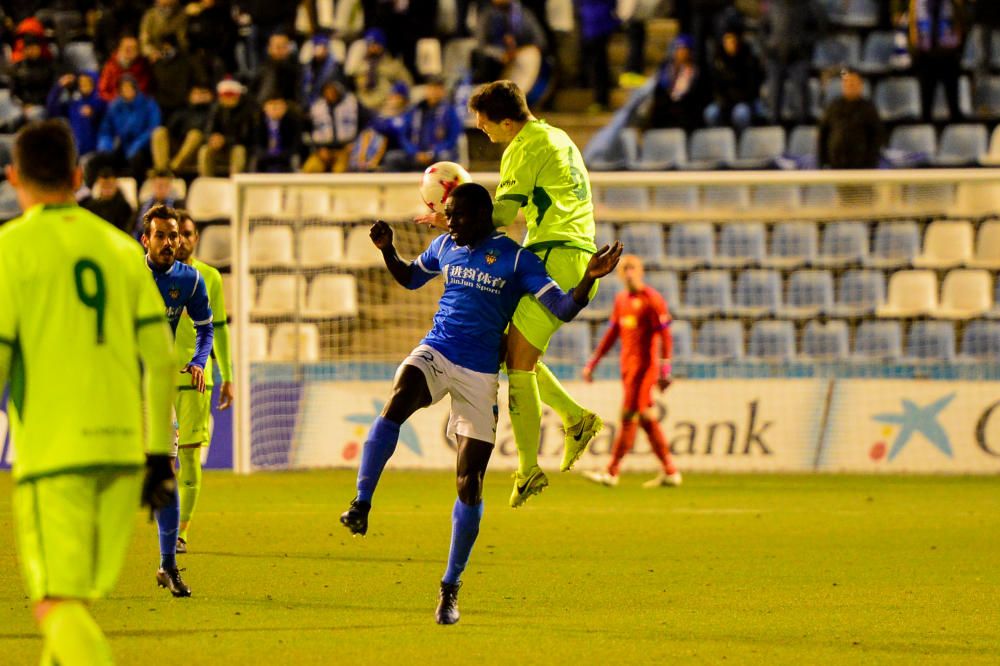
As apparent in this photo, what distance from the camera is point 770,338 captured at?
57.8ft

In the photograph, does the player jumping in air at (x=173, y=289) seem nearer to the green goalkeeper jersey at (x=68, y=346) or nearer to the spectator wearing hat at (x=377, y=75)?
the green goalkeeper jersey at (x=68, y=346)

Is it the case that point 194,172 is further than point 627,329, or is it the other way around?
point 194,172

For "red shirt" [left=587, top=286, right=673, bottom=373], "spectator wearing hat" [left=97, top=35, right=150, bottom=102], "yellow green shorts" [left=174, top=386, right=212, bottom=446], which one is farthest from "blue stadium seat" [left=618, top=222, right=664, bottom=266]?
"yellow green shorts" [left=174, top=386, right=212, bottom=446]

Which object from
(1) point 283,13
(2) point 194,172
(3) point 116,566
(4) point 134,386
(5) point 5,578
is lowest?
(5) point 5,578

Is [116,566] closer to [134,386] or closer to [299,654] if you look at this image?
[134,386]

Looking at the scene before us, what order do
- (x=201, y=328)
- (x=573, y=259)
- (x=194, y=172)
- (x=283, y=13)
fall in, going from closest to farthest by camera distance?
(x=573, y=259) → (x=201, y=328) → (x=194, y=172) → (x=283, y=13)

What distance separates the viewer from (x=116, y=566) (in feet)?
16.0

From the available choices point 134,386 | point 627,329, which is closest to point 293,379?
point 627,329

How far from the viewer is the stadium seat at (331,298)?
17.7 m

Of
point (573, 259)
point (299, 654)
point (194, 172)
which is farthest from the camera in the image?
point (194, 172)

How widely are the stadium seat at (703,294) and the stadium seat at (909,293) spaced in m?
1.62

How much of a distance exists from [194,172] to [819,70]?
784 cm

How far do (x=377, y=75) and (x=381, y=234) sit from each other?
13.4 meters

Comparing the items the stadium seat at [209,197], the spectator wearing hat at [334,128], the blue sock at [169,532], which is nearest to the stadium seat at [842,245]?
the spectator wearing hat at [334,128]
